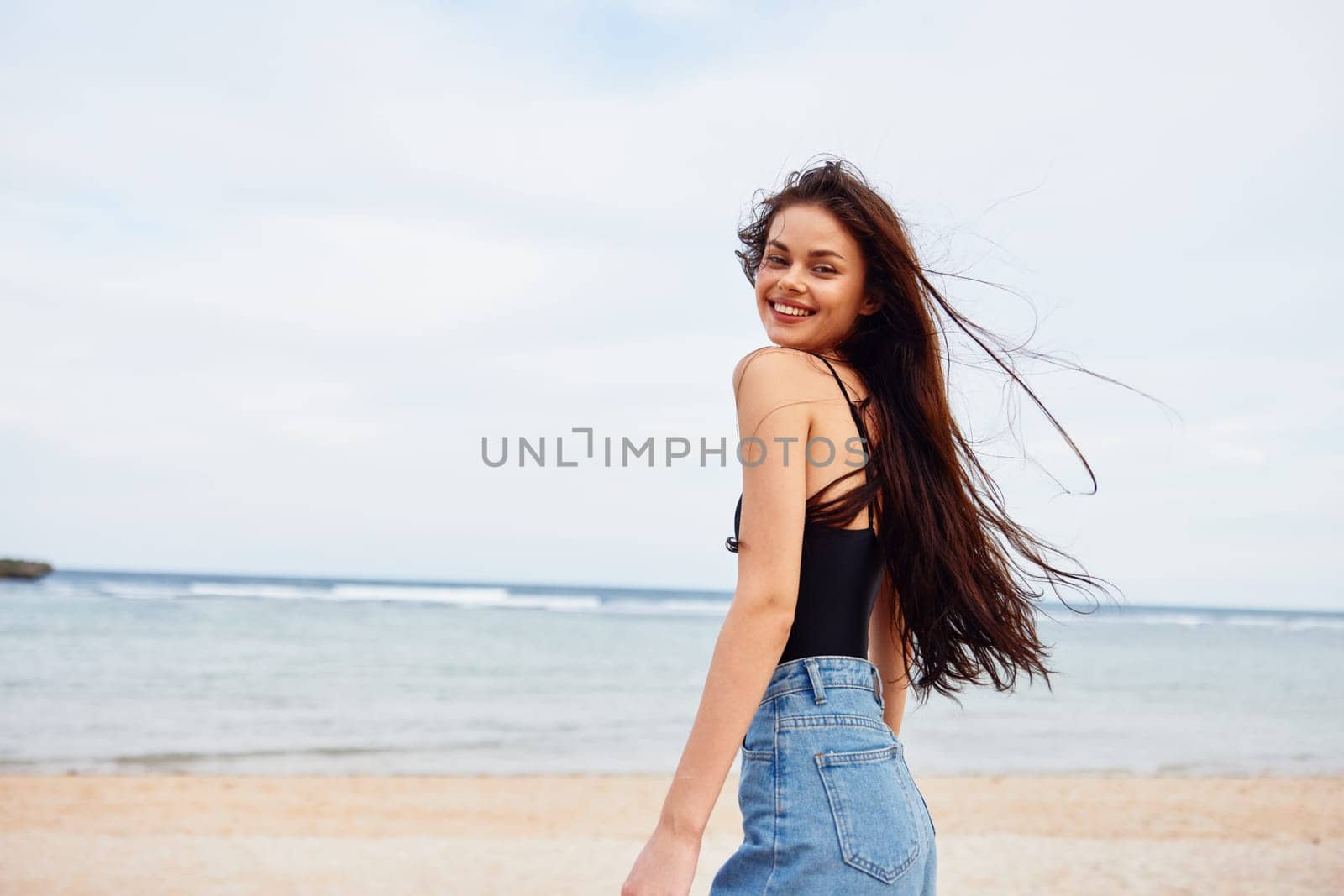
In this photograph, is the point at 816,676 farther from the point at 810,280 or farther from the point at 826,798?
the point at 810,280

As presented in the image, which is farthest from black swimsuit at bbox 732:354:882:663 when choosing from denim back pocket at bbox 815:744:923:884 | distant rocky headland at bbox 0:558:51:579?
distant rocky headland at bbox 0:558:51:579

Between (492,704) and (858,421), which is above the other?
(858,421)

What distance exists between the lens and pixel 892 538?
1507 mm

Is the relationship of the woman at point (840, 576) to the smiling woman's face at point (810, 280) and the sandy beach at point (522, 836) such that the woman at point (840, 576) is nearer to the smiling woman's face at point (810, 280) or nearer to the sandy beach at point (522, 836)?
the smiling woman's face at point (810, 280)

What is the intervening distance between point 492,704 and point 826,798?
38.6 feet

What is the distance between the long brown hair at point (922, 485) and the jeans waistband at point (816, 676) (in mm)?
199

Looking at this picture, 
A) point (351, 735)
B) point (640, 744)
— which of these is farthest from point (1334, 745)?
point (351, 735)

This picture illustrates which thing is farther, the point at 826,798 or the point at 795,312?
the point at 795,312

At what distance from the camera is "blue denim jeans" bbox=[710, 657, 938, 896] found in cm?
125

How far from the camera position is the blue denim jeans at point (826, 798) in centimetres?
125

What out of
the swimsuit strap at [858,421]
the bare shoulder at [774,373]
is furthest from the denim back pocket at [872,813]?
the bare shoulder at [774,373]

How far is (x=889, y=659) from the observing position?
67.5 inches

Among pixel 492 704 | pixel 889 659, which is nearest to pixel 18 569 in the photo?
pixel 492 704

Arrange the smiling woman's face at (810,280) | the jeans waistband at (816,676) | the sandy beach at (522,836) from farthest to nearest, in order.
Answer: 1. the sandy beach at (522,836)
2. the smiling woman's face at (810,280)
3. the jeans waistband at (816,676)
